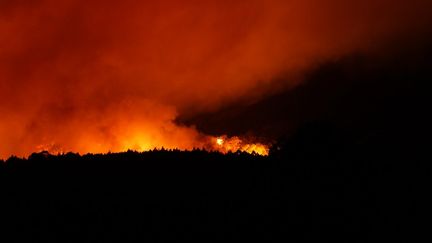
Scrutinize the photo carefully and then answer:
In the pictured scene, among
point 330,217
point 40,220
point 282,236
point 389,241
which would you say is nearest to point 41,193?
point 40,220

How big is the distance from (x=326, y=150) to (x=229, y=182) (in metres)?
6.68

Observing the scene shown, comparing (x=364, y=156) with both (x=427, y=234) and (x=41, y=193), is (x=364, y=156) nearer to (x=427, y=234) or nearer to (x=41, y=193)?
(x=427, y=234)

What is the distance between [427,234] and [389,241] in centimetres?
152

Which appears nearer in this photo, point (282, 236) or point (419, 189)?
point (282, 236)

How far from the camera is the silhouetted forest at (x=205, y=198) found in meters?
13.1

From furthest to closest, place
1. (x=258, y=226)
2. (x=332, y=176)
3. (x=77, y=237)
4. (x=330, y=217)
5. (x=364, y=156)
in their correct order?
(x=364, y=156) < (x=332, y=176) < (x=330, y=217) < (x=258, y=226) < (x=77, y=237)

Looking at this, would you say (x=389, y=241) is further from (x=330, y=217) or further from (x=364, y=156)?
(x=364, y=156)

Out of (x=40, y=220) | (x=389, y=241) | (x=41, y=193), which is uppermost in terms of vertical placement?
(x=41, y=193)

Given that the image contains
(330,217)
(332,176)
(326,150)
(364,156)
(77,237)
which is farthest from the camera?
(326,150)

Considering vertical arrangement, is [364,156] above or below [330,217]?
above

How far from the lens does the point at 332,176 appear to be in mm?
16562

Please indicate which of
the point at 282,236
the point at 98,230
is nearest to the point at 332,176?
the point at 282,236

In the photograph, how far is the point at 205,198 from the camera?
47.4ft

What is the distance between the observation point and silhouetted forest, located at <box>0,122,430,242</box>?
43.0ft
